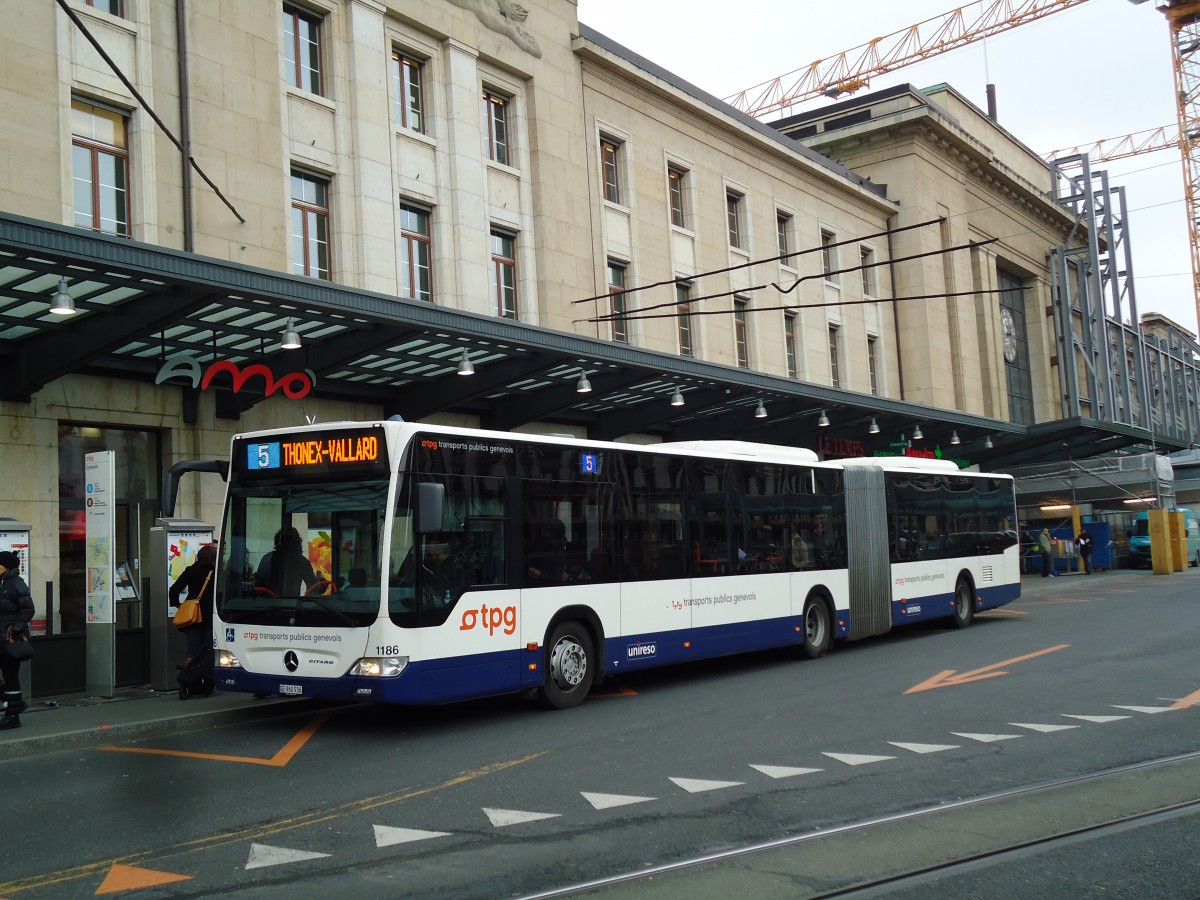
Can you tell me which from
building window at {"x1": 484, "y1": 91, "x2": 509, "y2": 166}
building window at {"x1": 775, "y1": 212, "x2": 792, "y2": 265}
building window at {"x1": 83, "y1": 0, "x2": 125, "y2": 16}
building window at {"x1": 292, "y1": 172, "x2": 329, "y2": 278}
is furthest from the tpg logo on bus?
building window at {"x1": 775, "y1": 212, "x2": 792, "y2": 265}

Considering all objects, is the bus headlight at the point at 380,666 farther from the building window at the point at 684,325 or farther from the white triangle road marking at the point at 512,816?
the building window at the point at 684,325

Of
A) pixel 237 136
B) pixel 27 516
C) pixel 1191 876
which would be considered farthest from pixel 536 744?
pixel 237 136

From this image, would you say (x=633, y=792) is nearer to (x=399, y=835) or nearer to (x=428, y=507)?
(x=399, y=835)

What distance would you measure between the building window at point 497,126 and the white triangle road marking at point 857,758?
1796 centimetres

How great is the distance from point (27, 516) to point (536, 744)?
31.4 feet

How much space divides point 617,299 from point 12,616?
59.9ft

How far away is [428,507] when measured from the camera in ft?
34.1

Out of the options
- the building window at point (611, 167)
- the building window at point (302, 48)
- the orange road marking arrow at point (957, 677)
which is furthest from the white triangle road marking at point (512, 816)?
the building window at point (611, 167)

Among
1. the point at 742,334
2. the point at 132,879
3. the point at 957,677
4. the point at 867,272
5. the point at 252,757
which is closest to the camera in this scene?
the point at 132,879

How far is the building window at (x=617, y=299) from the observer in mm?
27342

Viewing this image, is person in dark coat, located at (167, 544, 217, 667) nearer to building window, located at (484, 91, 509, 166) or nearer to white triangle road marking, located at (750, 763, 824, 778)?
white triangle road marking, located at (750, 763, 824, 778)

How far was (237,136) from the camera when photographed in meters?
18.6

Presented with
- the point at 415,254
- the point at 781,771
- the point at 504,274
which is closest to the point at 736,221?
the point at 504,274

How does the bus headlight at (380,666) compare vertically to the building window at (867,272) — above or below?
below
